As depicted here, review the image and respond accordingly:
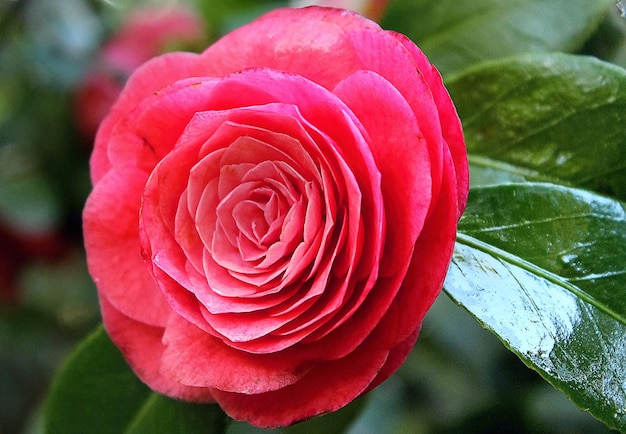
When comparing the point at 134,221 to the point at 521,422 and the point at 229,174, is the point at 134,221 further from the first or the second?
the point at 521,422

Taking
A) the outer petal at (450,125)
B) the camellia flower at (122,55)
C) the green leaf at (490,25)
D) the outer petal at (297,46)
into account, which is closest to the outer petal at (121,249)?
the outer petal at (297,46)

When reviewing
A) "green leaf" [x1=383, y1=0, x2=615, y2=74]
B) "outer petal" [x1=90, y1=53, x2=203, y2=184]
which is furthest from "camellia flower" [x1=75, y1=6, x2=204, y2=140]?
"outer petal" [x1=90, y1=53, x2=203, y2=184]

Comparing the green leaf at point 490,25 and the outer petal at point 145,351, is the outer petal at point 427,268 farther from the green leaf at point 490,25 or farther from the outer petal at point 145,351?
the green leaf at point 490,25

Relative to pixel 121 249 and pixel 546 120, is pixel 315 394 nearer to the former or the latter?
pixel 121 249

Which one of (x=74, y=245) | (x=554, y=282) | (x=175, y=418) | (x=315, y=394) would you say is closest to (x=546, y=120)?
(x=554, y=282)

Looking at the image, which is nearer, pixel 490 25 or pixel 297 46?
pixel 297 46

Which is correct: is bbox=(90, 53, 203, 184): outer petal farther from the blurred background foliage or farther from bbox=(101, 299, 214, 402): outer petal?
the blurred background foliage

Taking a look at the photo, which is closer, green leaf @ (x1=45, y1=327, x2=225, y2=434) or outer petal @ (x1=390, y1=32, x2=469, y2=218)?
outer petal @ (x1=390, y1=32, x2=469, y2=218)
